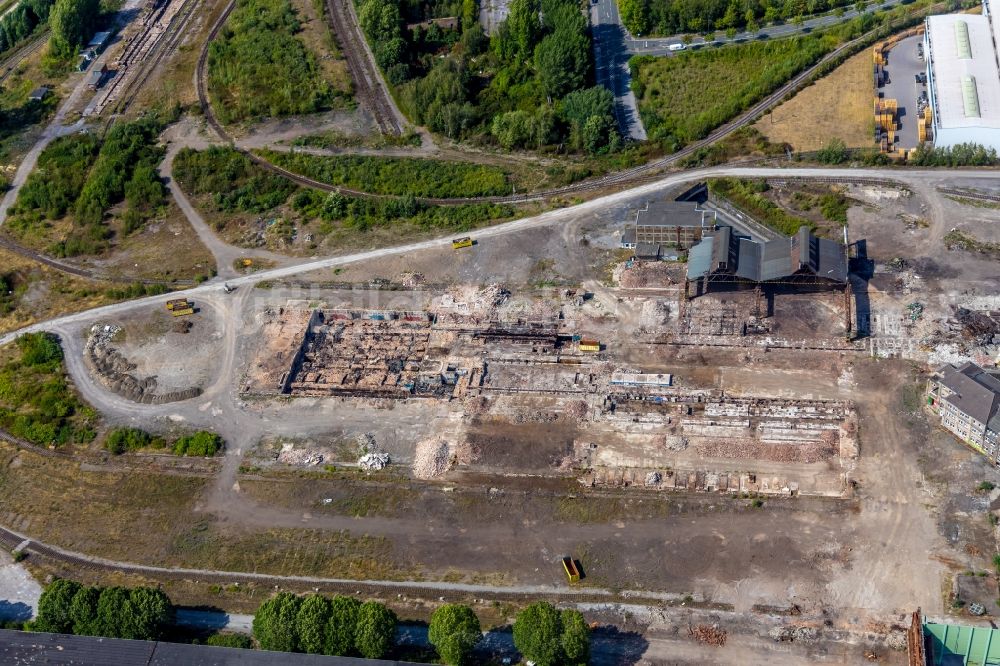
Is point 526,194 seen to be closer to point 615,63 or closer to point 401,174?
point 401,174

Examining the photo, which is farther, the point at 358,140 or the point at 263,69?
the point at 263,69

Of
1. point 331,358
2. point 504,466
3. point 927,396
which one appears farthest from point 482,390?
point 927,396

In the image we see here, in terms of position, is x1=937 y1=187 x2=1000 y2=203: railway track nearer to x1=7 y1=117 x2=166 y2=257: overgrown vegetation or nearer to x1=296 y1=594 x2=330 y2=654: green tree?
x1=296 y1=594 x2=330 y2=654: green tree

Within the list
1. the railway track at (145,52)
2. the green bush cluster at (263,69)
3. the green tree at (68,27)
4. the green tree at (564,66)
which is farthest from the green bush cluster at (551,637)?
the green tree at (68,27)

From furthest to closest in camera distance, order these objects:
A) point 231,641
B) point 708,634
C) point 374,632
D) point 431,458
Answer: point 431,458, point 231,641, point 708,634, point 374,632

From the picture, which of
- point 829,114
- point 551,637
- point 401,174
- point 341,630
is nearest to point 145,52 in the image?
point 401,174

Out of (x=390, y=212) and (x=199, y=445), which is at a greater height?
(x=390, y=212)

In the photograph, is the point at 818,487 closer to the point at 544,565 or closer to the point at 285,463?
the point at 544,565

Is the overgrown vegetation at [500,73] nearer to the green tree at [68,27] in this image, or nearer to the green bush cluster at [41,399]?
the green tree at [68,27]
